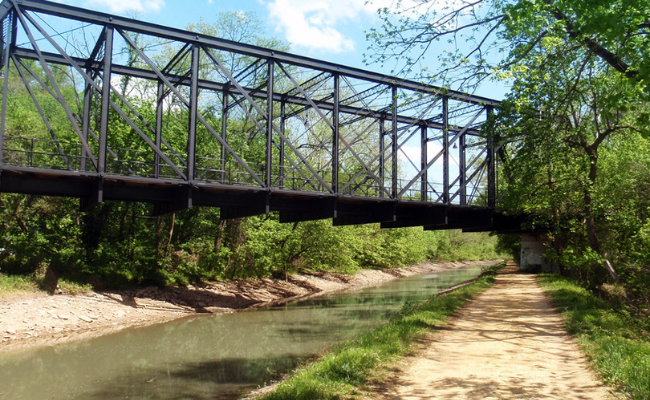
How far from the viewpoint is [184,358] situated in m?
15.5

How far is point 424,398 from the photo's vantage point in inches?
291

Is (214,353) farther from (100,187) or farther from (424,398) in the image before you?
(424,398)

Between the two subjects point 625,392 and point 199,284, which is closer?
point 625,392

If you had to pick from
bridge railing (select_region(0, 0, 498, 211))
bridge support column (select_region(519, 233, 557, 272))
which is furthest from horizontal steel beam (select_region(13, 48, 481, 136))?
bridge support column (select_region(519, 233, 557, 272))

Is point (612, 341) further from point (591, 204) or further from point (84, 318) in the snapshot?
point (84, 318)

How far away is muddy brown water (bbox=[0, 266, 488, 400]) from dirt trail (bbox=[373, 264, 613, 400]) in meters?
4.36

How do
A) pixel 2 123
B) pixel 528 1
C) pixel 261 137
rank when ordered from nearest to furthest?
pixel 528 1, pixel 2 123, pixel 261 137

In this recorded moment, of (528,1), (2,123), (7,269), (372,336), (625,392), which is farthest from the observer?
(7,269)

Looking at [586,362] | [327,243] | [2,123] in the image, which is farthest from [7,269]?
[586,362]

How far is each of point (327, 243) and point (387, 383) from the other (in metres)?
26.1

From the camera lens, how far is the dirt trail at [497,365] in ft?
25.0

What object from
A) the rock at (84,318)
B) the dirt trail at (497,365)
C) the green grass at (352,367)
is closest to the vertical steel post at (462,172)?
the dirt trail at (497,365)

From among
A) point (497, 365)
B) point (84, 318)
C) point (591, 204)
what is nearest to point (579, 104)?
point (591, 204)

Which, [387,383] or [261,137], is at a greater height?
[261,137]
